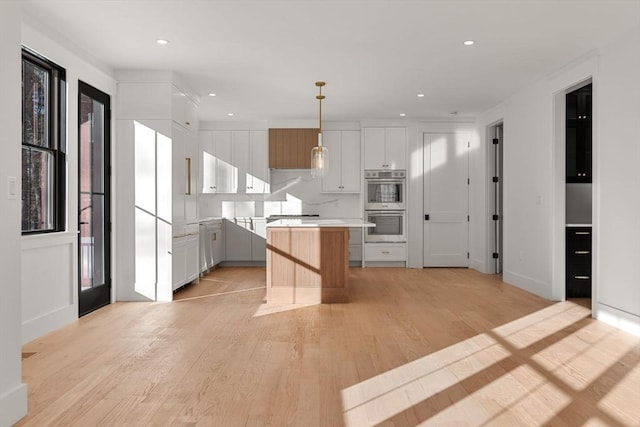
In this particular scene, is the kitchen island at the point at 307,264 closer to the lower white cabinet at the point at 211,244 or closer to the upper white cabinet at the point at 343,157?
the lower white cabinet at the point at 211,244

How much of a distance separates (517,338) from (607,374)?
83 centimetres

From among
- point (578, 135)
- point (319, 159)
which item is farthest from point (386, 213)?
point (578, 135)

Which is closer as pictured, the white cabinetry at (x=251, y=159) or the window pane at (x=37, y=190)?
the window pane at (x=37, y=190)

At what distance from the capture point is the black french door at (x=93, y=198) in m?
4.57

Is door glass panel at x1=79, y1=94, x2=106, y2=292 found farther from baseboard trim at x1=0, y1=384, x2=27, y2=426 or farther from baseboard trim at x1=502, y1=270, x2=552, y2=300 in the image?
baseboard trim at x1=502, y1=270, x2=552, y2=300

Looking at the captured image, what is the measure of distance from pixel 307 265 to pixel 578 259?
2.99m

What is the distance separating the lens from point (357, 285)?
246 inches

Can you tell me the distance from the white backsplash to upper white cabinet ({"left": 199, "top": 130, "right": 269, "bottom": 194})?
1.09ft

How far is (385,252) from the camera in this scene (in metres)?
7.98

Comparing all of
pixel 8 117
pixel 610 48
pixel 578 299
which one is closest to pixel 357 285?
pixel 578 299

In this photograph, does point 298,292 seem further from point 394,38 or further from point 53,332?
point 394,38

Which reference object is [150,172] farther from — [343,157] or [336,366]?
[343,157]

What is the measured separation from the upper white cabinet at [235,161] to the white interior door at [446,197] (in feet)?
9.08

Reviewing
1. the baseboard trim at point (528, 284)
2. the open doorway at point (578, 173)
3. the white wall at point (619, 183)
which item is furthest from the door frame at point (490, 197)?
the white wall at point (619, 183)
